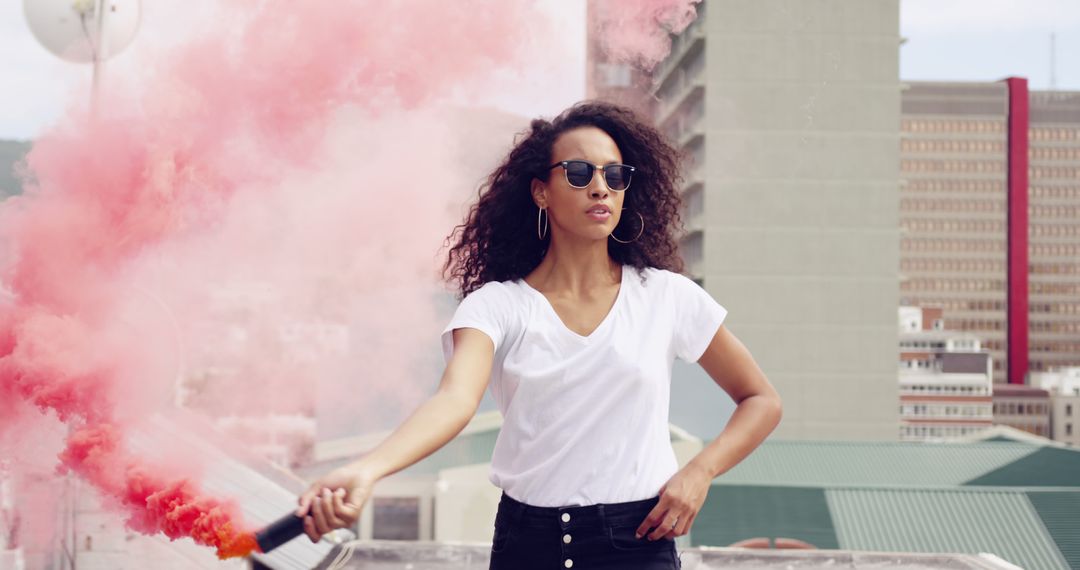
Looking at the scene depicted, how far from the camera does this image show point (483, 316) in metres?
2.77

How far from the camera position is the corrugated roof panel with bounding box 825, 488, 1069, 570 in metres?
31.8

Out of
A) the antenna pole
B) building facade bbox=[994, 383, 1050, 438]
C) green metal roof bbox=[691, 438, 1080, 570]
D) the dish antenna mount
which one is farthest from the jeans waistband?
building facade bbox=[994, 383, 1050, 438]

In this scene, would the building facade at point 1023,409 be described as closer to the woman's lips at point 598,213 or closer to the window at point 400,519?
the window at point 400,519

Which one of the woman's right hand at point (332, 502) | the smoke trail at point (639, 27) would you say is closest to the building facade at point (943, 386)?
the smoke trail at point (639, 27)

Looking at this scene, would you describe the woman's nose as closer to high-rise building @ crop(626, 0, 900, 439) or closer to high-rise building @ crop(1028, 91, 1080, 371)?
high-rise building @ crop(626, 0, 900, 439)

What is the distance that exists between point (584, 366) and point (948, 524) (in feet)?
108

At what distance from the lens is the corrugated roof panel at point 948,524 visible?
3177 cm

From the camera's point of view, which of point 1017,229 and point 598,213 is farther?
point 1017,229

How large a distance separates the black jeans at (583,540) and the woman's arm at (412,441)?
0.33 m

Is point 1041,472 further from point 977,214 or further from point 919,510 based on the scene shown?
point 977,214

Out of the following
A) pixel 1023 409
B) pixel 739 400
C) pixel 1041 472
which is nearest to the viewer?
pixel 739 400

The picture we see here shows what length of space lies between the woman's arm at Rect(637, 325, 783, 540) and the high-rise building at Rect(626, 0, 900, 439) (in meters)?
49.7

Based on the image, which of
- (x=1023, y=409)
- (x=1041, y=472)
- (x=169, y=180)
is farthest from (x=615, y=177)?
(x=1023, y=409)

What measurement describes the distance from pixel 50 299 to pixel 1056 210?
200 m
